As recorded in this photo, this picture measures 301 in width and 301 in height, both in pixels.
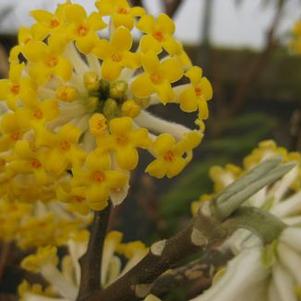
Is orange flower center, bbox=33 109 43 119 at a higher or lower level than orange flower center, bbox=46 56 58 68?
lower

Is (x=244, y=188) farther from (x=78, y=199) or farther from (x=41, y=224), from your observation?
(x=41, y=224)

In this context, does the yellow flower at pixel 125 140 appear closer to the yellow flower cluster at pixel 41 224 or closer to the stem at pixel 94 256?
the stem at pixel 94 256

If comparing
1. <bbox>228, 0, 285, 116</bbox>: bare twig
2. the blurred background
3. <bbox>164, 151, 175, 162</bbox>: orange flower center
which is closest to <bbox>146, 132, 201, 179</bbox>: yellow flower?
<bbox>164, 151, 175, 162</bbox>: orange flower center

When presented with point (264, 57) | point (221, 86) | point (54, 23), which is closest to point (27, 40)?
point (54, 23)

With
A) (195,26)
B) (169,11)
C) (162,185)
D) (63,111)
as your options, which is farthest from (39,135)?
(195,26)

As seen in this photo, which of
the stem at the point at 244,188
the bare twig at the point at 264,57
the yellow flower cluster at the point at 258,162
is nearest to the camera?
the stem at the point at 244,188

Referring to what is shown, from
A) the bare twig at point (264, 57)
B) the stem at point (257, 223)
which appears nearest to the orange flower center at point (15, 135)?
the stem at point (257, 223)

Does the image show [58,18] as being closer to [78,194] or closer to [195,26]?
[78,194]

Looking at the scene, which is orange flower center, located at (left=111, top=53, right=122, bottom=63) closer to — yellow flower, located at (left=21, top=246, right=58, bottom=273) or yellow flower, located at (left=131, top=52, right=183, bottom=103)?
yellow flower, located at (left=131, top=52, right=183, bottom=103)
